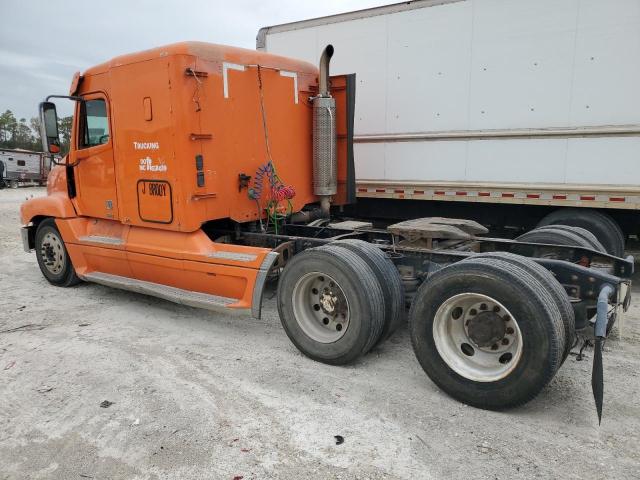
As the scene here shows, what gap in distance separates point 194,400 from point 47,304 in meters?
3.43

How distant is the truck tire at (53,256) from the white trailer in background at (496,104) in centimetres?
436

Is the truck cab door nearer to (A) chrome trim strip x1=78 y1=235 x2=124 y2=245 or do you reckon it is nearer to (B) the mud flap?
(A) chrome trim strip x1=78 y1=235 x2=124 y2=245

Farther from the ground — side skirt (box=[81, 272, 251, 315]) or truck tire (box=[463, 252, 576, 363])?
truck tire (box=[463, 252, 576, 363])

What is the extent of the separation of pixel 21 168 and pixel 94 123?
25526 mm

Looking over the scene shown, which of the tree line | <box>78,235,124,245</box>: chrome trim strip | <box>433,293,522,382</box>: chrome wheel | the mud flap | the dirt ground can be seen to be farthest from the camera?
the tree line

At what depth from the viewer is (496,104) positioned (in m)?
6.30

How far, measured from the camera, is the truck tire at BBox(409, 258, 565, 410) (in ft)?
10.1

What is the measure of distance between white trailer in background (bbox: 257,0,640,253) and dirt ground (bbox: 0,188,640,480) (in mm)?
2142

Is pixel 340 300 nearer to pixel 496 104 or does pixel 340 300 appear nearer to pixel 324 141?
pixel 324 141

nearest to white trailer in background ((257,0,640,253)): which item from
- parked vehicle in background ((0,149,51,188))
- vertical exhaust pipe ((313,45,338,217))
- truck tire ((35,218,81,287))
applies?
vertical exhaust pipe ((313,45,338,217))

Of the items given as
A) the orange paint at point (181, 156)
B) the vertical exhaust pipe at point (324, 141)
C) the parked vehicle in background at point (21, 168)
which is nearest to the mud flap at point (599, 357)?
the orange paint at point (181, 156)

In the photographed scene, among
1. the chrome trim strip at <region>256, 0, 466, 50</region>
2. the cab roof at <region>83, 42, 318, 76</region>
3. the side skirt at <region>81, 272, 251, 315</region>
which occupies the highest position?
the chrome trim strip at <region>256, 0, 466, 50</region>

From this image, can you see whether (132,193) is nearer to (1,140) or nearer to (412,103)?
(412,103)

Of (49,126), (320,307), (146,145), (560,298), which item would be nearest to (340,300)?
(320,307)
